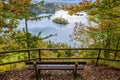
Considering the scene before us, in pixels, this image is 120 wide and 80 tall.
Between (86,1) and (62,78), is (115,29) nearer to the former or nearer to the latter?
(86,1)

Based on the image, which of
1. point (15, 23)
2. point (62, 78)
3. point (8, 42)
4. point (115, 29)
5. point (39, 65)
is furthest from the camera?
point (8, 42)

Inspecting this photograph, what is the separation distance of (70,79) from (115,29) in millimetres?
4564

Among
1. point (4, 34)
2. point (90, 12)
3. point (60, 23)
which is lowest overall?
point (60, 23)

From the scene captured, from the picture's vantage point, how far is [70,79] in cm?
747

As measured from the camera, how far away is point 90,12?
A: 822 centimetres

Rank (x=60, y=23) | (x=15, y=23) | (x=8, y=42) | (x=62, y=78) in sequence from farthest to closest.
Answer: (x=60, y=23) → (x=8, y=42) → (x=15, y=23) → (x=62, y=78)

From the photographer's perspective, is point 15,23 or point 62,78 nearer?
point 62,78

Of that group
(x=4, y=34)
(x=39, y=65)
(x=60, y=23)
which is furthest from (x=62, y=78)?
(x=60, y=23)

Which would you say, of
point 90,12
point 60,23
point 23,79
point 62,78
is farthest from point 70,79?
point 60,23

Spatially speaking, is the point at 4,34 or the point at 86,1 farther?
the point at 4,34

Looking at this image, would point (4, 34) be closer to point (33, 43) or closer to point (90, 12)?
point (33, 43)

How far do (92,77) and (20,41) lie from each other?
7.88 meters

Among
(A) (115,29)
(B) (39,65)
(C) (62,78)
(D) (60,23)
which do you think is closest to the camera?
(B) (39,65)

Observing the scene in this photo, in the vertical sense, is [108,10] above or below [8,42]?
Answer: above
